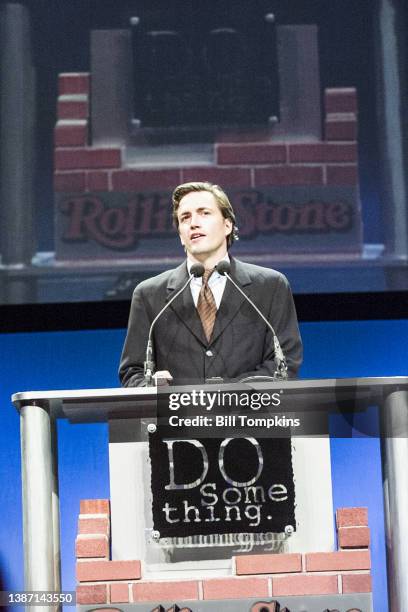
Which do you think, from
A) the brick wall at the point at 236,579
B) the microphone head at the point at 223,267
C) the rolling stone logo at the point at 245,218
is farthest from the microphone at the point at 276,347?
the rolling stone logo at the point at 245,218

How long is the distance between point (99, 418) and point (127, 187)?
2.11 meters

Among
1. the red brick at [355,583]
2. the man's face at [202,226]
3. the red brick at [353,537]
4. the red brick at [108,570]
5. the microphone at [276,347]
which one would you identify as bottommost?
the red brick at [355,583]

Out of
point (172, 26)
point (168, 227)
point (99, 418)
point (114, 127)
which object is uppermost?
point (172, 26)

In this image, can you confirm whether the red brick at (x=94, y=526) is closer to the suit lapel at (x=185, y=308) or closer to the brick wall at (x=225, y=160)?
the suit lapel at (x=185, y=308)

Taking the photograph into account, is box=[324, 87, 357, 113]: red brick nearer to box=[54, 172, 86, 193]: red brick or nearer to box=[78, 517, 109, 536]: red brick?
box=[54, 172, 86, 193]: red brick

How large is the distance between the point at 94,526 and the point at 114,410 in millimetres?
275

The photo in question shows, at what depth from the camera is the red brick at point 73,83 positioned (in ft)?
15.1

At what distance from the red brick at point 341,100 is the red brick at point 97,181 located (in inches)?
39.5

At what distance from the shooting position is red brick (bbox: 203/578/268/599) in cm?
245

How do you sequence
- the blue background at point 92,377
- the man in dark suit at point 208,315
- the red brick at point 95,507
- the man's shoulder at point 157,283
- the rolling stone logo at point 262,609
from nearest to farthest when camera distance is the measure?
the rolling stone logo at point 262,609 < the red brick at point 95,507 < the man in dark suit at point 208,315 < the man's shoulder at point 157,283 < the blue background at point 92,377

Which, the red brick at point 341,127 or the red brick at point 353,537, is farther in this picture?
the red brick at point 341,127

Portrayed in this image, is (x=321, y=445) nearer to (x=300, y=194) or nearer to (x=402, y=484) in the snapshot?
(x=402, y=484)

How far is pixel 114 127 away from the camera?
4.63 metres

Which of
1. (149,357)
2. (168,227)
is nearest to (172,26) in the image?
(168,227)
